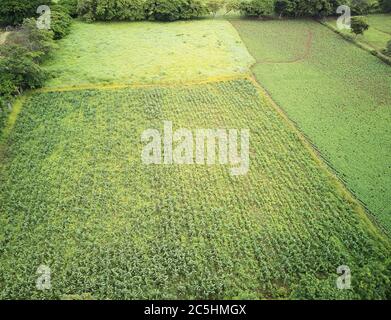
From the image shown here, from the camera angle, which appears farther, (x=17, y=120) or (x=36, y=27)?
(x=36, y=27)

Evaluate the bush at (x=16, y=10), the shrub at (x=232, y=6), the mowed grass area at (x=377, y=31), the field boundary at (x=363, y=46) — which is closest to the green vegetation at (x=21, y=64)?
the bush at (x=16, y=10)

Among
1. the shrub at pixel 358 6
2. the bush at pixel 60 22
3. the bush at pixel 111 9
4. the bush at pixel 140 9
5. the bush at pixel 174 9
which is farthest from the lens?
the shrub at pixel 358 6

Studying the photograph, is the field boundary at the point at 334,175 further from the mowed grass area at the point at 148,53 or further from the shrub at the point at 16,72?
the shrub at the point at 16,72

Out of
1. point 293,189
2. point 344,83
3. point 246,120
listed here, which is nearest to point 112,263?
point 293,189

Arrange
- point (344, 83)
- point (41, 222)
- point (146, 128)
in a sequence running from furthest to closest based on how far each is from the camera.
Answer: point (344, 83)
point (146, 128)
point (41, 222)

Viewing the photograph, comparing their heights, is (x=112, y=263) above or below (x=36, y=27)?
below

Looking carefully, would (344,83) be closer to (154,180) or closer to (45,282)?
(154,180)

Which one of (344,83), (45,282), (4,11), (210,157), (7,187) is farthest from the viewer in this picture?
(4,11)
